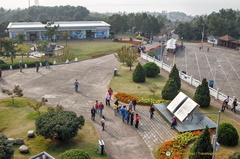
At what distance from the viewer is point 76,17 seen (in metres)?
120

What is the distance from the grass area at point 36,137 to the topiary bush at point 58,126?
74cm

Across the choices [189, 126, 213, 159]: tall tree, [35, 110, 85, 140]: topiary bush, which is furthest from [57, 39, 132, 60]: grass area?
[189, 126, 213, 159]: tall tree

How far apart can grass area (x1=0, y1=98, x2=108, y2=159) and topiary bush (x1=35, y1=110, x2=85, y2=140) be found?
74cm

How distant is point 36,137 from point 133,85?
14.5 m

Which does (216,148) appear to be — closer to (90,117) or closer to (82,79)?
(90,117)

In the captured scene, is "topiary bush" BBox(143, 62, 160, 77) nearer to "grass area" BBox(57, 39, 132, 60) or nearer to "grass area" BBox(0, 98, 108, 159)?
"grass area" BBox(0, 98, 108, 159)

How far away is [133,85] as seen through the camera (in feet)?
93.4

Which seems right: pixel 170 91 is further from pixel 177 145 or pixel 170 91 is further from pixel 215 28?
pixel 215 28

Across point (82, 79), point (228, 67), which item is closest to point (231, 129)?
point (82, 79)

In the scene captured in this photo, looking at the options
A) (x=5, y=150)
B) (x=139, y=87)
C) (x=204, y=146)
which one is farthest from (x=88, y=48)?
(x=204, y=146)

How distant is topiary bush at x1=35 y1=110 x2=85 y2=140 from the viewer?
14.6 m

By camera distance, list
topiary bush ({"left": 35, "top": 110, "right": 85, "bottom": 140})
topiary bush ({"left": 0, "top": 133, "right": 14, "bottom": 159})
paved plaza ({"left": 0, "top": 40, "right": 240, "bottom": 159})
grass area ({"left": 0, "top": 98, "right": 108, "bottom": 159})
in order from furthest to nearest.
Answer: paved plaza ({"left": 0, "top": 40, "right": 240, "bottom": 159}) → grass area ({"left": 0, "top": 98, "right": 108, "bottom": 159}) → topiary bush ({"left": 35, "top": 110, "right": 85, "bottom": 140}) → topiary bush ({"left": 0, "top": 133, "right": 14, "bottom": 159})

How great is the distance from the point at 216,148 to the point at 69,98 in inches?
597

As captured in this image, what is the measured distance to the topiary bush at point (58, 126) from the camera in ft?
47.9
